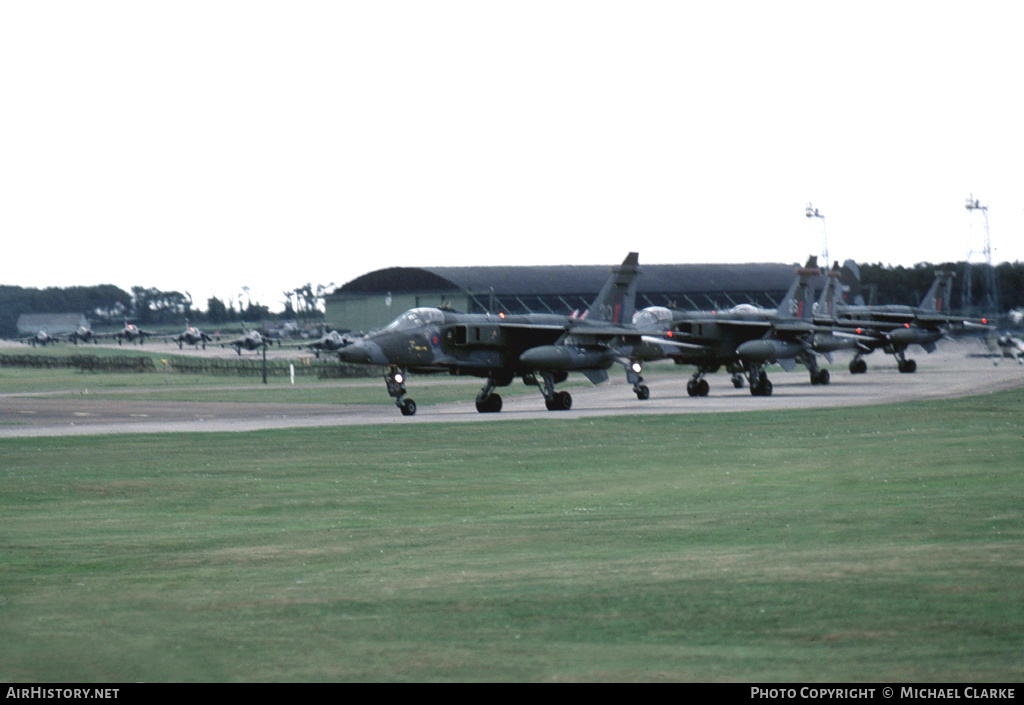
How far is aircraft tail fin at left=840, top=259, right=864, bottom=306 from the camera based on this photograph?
92.6 meters

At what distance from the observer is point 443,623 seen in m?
9.13

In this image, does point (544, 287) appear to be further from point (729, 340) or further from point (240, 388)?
point (729, 340)

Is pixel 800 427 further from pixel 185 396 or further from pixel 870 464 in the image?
pixel 185 396

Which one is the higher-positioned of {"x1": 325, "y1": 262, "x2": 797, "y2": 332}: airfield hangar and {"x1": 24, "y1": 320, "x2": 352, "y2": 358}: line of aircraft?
{"x1": 325, "y1": 262, "x2": 797, "y2": 332}: airfield hangar

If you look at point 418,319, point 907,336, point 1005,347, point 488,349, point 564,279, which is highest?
point 564,279

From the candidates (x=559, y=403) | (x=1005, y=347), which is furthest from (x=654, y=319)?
(x=1005, y=347)

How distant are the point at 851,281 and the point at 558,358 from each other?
56.4m

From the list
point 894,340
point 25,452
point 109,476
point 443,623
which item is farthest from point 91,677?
point 894,340

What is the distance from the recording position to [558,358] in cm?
4259

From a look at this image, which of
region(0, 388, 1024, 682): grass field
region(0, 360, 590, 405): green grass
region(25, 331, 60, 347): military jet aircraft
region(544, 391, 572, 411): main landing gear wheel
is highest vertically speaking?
region(25, 331, 60, 347): military jet aircraft

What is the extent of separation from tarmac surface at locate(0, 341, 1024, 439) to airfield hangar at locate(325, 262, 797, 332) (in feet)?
109

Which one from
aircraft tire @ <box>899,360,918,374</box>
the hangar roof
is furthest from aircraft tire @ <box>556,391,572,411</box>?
the hangar roof

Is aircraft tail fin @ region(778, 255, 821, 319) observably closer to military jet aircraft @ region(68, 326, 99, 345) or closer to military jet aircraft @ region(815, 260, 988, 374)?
military jet aircraft @ region(815, 260, 988, 374)

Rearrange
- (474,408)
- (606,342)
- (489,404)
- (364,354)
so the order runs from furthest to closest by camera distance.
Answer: (474,408), (606,342), (489,404), (364,354)
